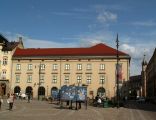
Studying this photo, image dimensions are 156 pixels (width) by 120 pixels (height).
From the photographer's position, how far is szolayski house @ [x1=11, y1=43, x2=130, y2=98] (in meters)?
102

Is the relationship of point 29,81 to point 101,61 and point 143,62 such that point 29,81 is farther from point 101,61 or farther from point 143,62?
point 143,62

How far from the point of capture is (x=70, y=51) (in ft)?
361

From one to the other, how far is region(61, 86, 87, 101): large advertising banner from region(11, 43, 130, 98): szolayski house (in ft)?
179

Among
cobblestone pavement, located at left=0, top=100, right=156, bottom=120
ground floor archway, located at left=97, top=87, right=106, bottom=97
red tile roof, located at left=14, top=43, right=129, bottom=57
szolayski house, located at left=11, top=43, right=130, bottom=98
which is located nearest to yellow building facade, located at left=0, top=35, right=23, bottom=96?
szolayski house, located at left=11, top=43, right=130, bottom=98

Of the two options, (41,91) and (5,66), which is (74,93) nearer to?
(41,91)

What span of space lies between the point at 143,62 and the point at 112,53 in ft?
319

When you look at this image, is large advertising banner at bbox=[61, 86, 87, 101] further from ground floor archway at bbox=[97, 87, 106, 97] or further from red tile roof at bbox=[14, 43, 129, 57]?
red tile roof at bbox=[14, 43, 129, 57]

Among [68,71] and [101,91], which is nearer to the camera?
[101,91]

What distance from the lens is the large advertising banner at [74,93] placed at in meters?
45.7

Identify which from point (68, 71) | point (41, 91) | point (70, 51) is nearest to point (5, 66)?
point (41, 91)

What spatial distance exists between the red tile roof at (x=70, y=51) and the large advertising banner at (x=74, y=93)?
57.5 m

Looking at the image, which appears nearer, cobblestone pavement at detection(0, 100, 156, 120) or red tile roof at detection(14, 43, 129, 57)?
cobblestone pavement at detection(0, 100, 156, 120)

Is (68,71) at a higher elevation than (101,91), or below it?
higher

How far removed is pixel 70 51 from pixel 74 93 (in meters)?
64.0
